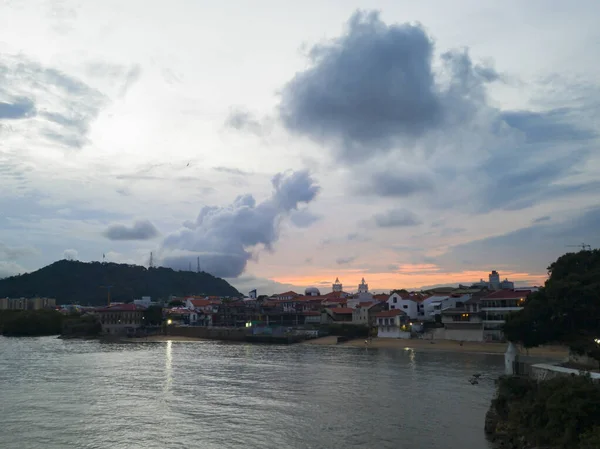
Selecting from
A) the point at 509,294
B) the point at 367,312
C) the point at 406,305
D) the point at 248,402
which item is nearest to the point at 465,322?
the point at 509,294

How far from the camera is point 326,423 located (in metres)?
27.7

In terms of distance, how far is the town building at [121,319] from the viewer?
10449cm

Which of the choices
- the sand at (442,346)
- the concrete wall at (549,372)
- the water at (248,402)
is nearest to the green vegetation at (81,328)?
the water at (248,402)

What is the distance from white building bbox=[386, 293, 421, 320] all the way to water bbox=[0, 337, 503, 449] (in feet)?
88.6

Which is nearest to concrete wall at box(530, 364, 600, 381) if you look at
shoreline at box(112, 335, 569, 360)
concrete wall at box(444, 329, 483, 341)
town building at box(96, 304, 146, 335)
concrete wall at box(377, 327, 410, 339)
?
shoreline at box(112, 335, 569, 360)

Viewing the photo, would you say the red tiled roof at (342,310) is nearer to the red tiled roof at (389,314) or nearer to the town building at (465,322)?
the red tiled roof at (389,314)

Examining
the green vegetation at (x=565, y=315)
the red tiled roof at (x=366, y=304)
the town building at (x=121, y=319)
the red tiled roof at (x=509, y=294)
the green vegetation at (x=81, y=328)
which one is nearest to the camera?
the green vegetation at (x=565, y=315)

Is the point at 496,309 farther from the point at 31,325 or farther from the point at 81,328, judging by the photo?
the point at 31,325

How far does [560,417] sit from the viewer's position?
17.6 m

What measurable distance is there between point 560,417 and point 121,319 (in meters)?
101

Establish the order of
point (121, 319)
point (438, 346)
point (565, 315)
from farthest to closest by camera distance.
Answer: point (121, 319)
point (438, 346)
point (565, 315)

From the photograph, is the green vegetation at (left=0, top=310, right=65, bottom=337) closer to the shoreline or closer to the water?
the shoreline

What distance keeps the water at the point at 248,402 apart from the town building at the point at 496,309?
38.0 ft

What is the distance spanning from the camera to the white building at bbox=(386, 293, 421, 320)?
8500 cm
